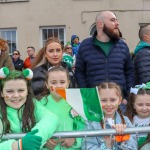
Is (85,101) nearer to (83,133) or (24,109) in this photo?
(83,133)

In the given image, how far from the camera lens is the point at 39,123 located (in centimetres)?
322

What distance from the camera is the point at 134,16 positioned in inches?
650

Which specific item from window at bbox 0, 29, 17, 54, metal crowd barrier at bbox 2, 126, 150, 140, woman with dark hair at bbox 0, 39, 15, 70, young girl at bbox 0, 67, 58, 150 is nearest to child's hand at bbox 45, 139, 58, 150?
young girl at bbox 0, 67, 58, 150

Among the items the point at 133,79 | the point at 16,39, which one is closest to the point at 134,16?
the point at 16,39

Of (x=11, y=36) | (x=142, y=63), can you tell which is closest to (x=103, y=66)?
(x=142, y=63)

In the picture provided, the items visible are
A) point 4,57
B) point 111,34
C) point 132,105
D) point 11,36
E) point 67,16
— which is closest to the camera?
point 132,105

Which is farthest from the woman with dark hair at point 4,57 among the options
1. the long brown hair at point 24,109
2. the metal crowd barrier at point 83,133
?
the metal crowd barrier at point 83,133

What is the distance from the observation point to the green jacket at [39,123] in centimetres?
306

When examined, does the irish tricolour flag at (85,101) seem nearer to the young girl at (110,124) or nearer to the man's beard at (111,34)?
the young girl at (110,124)

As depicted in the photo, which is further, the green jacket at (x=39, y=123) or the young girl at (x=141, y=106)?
the young girl at (x=141, y=106)

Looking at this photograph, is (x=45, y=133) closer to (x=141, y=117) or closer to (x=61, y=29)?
(x=141, y=117)

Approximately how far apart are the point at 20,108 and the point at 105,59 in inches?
67.3

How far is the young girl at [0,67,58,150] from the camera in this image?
327 cm

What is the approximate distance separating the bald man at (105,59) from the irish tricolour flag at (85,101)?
60.7 inches
